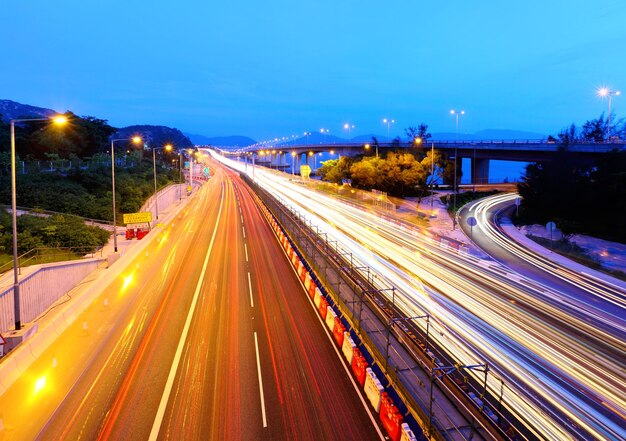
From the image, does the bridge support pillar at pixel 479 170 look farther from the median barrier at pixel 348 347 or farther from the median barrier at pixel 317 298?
the median barrier at pixel 348 347

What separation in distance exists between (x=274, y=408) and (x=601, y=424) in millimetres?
8609

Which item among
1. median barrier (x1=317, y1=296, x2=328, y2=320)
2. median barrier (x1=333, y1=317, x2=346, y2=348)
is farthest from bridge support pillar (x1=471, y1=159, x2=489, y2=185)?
median barrier (x1=333, y1=317, x2=346, y2=348)

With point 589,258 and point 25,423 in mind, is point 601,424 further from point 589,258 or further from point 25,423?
point 589,258

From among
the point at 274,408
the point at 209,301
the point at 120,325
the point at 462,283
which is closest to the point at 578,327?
the point at 462,283

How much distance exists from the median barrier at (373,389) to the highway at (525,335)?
3.05m

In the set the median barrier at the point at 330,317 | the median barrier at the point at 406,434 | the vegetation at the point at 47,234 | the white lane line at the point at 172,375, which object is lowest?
the white lane line at the point at 172,375

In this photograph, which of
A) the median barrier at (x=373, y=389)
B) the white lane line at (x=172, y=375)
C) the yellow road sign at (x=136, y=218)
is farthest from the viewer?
the yellow road sign at (x=136, y=218)

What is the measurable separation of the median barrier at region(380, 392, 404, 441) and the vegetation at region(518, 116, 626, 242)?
29218mm

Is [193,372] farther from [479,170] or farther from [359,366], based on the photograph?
[479,170]

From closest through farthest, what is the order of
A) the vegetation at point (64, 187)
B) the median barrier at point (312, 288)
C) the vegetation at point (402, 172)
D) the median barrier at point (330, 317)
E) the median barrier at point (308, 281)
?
1. the median barrier at point (330, 317)
2. the median barrier at point (312, 288)
3. the median barrier at point (308, 281)
4. the vegetation at point (64, 187)
5. the vegetation at point (402, 172)

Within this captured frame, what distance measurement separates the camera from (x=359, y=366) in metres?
13.0

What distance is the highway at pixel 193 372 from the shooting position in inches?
424

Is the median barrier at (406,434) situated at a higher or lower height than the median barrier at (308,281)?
lower

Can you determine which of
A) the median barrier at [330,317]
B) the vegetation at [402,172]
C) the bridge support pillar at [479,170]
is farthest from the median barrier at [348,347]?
the bridge support pillar at [479,170]
